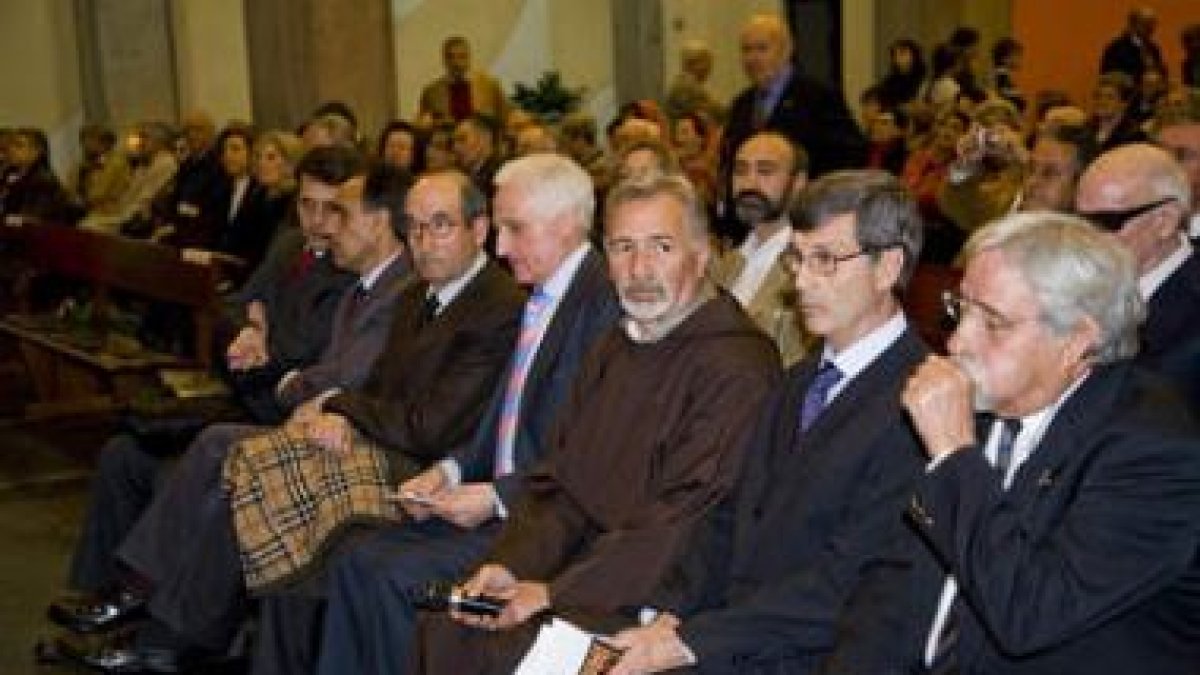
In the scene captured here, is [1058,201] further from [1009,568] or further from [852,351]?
[1009,568]

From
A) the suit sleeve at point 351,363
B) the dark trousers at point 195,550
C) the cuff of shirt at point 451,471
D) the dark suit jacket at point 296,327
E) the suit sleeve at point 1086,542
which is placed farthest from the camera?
the dark suit jacket at point 296,327

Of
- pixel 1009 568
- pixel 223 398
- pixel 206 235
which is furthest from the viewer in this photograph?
pixel 206 235

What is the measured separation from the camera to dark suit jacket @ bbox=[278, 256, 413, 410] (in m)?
5.53

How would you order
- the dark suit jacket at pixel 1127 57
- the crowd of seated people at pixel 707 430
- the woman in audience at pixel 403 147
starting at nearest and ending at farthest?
the crowd of seated people at pixel 707 430, the woman in audience at pixel 403 147, the dark suit jacket at pixel 1127 57

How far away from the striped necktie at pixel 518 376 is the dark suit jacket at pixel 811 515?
45.9 inches

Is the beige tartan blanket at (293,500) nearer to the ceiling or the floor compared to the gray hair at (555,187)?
nearer to the floor

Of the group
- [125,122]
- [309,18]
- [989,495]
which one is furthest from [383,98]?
[989,495]

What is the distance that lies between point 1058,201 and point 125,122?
11.3m

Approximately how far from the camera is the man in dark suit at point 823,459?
131 inches

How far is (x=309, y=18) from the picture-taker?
10.1m

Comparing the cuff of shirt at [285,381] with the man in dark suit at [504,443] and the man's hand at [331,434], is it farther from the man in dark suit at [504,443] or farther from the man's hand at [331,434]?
the man in dark suit at [504,443]

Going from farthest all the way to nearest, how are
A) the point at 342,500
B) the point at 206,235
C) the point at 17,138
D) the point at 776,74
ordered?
the point at 17,138 < the point at 206,235 < the point at 776,74 < the point at 342,500

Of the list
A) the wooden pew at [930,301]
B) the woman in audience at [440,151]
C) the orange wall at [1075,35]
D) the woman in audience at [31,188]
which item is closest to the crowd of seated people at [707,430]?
the wooden pew at [930,301]

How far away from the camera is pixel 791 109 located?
7258mm
